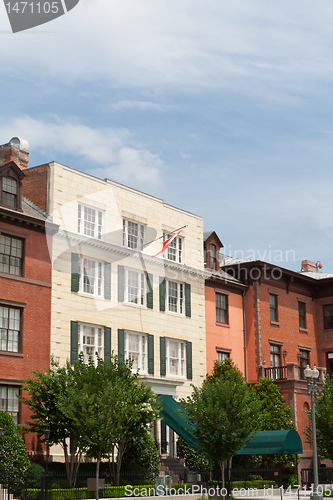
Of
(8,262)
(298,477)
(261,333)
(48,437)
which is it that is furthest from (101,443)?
(261,333)

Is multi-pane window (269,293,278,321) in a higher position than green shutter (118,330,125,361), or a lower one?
higher

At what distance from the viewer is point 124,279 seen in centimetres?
3528

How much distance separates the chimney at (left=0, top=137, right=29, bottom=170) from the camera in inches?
1380

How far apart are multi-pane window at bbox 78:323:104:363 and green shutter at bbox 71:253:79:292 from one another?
1870 mm

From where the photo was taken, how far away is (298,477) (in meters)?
38.3

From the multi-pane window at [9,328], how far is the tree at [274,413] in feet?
50.9

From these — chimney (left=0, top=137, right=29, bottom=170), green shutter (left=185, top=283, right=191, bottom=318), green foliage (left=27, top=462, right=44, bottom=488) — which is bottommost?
green foliage (left=27, top=462, right=44, bottom=488)

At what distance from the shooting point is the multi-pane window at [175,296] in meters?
38.2

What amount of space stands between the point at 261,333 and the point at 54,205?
720 inches

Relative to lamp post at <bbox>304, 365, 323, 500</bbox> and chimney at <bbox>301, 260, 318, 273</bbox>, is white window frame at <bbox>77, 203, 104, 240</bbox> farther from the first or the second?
chimney at <bbox>301, 260, 318, 273</bbox>

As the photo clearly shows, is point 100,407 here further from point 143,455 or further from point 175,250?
point 175,250

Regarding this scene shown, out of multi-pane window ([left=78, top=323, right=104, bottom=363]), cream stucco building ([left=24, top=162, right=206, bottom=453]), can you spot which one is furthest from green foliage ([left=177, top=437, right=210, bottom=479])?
multi-pane window ([left=78, top=323, right=104, bottom=363])

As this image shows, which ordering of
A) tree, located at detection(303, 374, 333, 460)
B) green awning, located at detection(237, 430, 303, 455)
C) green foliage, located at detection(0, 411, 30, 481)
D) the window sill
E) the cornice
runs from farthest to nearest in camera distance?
tree, located at detection(303, 374, 333, 460) < green awning, located at detection(237, 430, 303, 455) < the cornice < the window sill < green foliage, located at detection(0, 411, 30, 481)

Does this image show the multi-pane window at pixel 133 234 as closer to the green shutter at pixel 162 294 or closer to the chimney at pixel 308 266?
the green shutter at pixel 162 294
